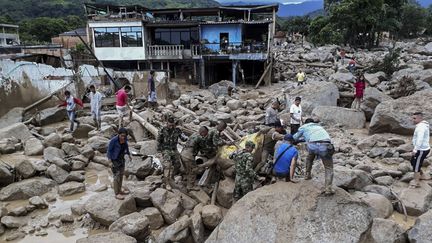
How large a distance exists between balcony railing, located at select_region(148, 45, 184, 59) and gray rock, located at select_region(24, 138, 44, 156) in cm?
1844

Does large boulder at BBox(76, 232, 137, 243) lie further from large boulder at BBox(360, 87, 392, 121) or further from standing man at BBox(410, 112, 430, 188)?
large boulder at BBox(360, 87, 392, 121)

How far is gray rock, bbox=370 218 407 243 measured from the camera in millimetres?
6543

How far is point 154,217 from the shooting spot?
25.6ft

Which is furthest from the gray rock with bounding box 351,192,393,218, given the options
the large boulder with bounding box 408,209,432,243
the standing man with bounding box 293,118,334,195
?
the standing man with bounding box 293,118,334,195

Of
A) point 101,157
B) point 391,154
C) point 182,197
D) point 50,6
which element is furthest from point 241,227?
point 50,6

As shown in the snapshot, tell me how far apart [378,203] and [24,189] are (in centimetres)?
823

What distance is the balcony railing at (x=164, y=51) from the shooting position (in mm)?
29656

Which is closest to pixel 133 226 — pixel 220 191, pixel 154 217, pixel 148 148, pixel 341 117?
pixel 154 217

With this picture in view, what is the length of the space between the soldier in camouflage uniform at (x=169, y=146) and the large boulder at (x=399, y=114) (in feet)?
26.6

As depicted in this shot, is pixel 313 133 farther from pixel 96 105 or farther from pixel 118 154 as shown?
pixel 96 105

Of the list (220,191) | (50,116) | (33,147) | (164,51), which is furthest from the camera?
(164,51)

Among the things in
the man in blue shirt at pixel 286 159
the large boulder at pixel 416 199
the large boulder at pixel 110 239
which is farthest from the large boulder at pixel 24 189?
the large boulder at pixel 416 199

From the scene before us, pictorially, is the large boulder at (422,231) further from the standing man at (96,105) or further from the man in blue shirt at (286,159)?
the standing man at (96,105)

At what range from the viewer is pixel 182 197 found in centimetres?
849
